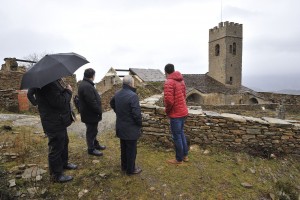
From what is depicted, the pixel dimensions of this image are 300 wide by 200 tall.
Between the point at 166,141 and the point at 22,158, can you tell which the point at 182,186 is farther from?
the point at 22,158

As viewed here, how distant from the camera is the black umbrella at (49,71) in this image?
3.46m

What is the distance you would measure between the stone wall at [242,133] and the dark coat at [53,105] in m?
2.66

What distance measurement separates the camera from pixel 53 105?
3.75 m

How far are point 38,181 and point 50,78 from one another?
1809 mm

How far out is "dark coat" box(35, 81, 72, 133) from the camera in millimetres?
3719

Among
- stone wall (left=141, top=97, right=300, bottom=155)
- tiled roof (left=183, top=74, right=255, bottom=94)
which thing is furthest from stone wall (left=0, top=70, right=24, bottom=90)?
tiled roof (left=183, top=74, right=255, bottom=94)

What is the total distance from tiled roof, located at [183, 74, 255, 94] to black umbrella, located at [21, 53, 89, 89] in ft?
105

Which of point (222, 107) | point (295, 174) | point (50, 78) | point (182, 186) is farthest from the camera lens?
point (222, 107)

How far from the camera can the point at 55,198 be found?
3633 millimetres

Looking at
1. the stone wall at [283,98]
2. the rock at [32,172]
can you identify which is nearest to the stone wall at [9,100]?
the rock at [32,172]

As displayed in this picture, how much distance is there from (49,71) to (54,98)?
43 centimetres

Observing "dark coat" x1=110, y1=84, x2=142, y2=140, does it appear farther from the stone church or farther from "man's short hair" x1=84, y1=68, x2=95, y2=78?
the stone church

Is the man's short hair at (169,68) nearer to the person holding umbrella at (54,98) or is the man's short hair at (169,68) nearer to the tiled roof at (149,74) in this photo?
the person holding umbrella at (54,98)

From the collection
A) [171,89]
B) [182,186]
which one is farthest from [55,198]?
[171,89]
